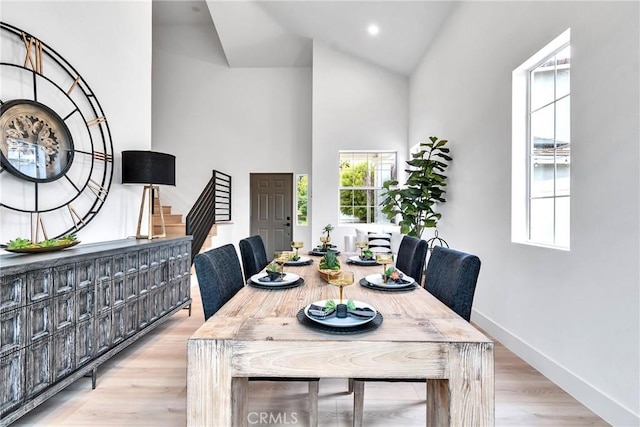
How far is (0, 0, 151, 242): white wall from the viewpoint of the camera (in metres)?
2.24

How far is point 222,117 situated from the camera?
6.46m

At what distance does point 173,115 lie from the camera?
648 cm

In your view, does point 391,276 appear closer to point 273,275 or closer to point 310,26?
point 273,275

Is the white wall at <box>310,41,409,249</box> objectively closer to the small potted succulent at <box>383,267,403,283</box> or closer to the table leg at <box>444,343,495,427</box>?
the small potted succulent at <box>383,267,403,283</box>

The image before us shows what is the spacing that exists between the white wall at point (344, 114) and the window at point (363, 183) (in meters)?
0.20

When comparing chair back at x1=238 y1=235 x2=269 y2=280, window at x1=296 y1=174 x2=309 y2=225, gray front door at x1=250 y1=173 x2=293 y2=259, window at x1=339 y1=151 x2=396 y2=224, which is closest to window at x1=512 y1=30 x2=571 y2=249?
chair back at x1=238 y1=235 x2=269 y2=280

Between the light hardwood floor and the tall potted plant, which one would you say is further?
the tall potted plant

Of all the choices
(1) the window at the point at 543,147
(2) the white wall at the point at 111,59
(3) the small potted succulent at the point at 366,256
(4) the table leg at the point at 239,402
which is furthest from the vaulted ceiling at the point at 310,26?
(4) the table leg at the point at 239,402

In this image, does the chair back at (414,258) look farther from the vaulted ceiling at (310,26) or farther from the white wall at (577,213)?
the vaulted ceiling at (310,26)

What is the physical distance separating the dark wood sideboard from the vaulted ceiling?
13.3 feet

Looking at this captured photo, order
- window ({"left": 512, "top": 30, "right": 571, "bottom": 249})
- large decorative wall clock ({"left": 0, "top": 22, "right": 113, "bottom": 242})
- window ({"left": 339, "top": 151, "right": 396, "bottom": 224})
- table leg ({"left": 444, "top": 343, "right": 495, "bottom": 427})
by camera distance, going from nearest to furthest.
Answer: table leg ({"left": 444, "top": 343, "right": 495, "bottom": 427})
large decorative wall clock ({"left": 0, "top": 22, "right": 113, "bottom": 242})
window ({"left": 512, "top": 30, "right": 571, "bottom": 249})
window ({"left": 339, "top": 151, "right": 396, "bottom": 224})

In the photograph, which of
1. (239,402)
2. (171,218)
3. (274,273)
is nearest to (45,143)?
(274,273)

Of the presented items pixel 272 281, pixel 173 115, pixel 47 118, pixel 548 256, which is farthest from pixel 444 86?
pixel 173 115

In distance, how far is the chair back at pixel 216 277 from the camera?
139 cm
